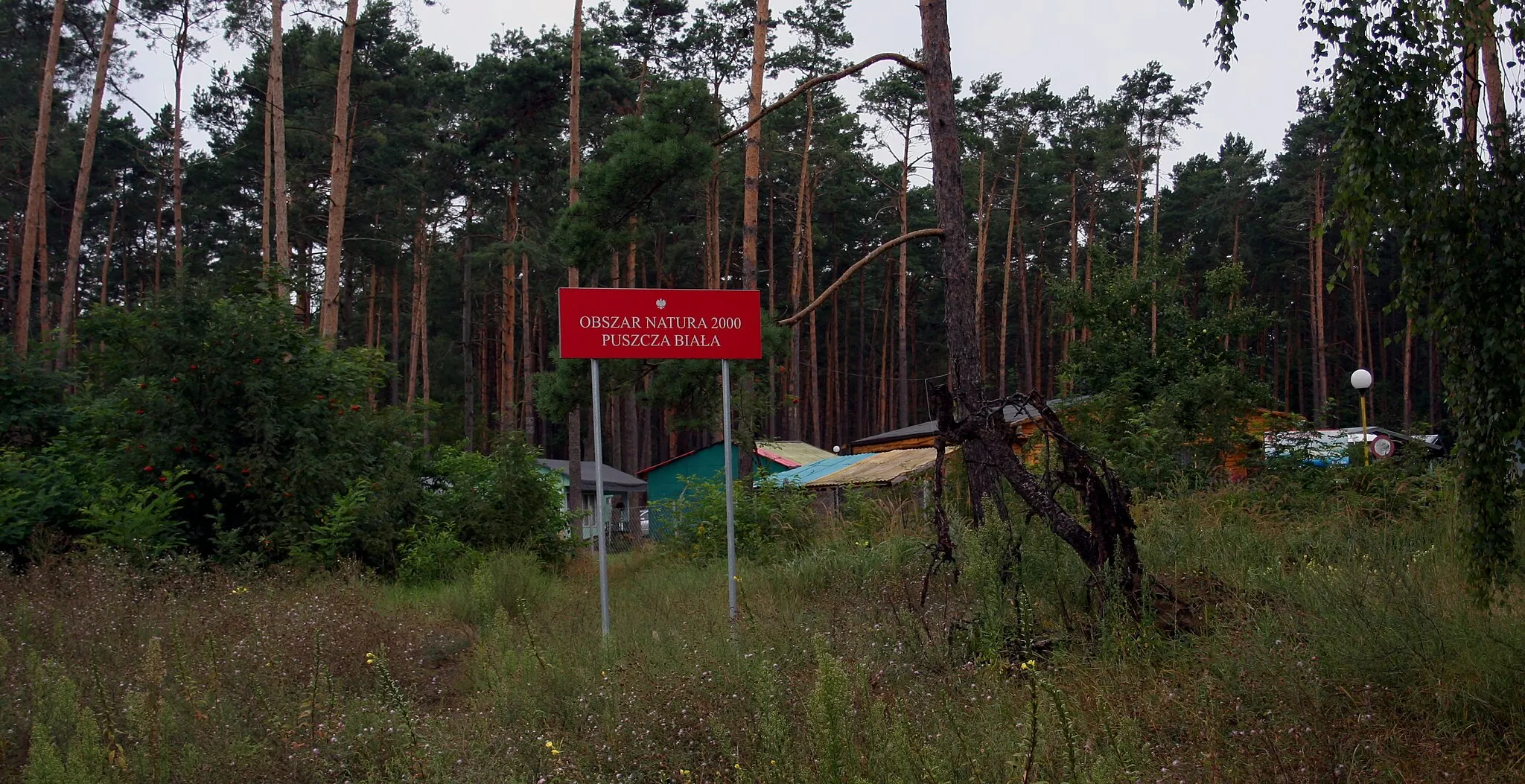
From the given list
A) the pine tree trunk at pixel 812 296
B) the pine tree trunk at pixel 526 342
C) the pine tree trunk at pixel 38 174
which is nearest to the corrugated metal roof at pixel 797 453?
the pine tree trunk at pixel 812 296

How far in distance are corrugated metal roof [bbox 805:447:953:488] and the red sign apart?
8.57m

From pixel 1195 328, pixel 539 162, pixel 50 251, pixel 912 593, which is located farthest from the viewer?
pixel 50 251

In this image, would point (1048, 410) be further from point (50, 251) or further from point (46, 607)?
point (50, 251)

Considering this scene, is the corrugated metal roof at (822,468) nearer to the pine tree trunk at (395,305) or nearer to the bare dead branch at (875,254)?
the bare dead branch at (875,254)

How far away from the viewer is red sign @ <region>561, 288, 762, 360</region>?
8.95 meters

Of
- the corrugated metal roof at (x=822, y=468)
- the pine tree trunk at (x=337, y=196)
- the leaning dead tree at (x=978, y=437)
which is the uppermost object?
the pine tree trunk at (x=337, y=196)

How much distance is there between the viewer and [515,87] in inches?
1175

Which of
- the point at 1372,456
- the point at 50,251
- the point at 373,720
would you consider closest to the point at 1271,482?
the point at 1372,456

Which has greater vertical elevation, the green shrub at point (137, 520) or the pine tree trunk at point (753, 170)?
the pine tree trunk at point (753, 170)

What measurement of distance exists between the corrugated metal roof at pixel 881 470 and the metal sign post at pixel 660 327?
8.58 meters

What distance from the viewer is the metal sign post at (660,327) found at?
29.3 ft

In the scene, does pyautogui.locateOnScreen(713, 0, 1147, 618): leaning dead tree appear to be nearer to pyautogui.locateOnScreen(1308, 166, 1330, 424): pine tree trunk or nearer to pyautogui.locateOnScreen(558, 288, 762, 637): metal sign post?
pyautogui.locateOnScreen(558, 288, 762, 637): metal sign post

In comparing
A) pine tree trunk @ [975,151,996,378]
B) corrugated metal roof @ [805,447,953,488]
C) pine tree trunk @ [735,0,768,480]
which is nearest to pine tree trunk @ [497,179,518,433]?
corrugated metal roof @ [805,447,953,488]

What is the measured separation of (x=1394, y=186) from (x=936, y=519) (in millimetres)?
3577
